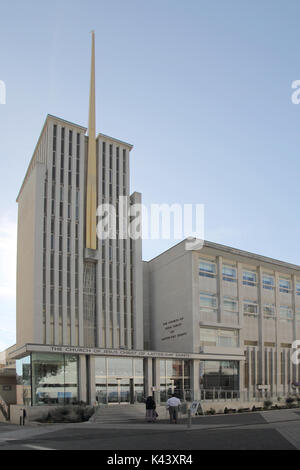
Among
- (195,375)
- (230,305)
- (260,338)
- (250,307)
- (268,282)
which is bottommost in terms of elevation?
(195,375)

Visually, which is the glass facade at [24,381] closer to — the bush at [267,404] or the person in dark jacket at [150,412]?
the person in dark jacket at [150,412]

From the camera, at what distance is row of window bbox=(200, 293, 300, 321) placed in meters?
51.6

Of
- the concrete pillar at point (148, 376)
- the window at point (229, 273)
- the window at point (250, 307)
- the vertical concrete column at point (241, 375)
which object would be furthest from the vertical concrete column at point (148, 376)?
the window at point (250, 307)

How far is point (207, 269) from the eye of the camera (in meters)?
52.6

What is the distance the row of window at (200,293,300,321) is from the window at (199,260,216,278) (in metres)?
2.09

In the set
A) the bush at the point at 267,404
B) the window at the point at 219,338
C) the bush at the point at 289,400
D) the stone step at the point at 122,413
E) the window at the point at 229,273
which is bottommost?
the bush at the point at 289,400

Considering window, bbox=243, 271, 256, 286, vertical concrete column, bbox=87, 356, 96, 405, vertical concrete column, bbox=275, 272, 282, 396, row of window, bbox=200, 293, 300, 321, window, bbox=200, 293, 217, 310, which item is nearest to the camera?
vertical concrete column, bbox=87, 356, 96, 405

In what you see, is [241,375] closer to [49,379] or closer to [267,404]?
[267,404]

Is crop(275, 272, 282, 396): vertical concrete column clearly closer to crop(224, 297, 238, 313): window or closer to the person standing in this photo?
crop(224, 297, 238, 313): window

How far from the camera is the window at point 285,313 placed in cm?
5910

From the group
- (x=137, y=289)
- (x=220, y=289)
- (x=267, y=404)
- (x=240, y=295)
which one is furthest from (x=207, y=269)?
(x=267, y=404)

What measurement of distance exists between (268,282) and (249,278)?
3.21 m

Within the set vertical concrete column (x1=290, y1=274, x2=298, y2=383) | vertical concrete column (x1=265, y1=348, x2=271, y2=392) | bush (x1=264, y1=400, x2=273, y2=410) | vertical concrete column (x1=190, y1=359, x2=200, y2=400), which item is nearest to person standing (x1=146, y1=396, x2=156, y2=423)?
vertical concrete column (x1=190, y1=359, x2=200, y2=400)

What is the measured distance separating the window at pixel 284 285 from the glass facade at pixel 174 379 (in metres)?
18.2
